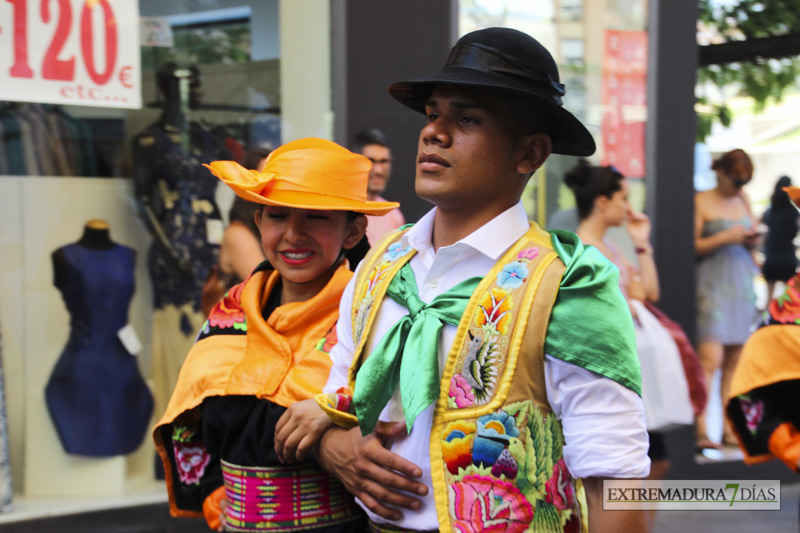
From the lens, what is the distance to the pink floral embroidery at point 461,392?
A: 1826 mm

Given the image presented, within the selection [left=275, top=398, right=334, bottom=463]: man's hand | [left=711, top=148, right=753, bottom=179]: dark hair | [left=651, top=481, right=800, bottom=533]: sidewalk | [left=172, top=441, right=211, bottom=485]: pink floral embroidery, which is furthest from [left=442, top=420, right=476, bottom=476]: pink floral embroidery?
[left=711, top=148, right=753, bottom=179]: dark hair

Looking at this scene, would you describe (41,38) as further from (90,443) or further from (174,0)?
(90,443)

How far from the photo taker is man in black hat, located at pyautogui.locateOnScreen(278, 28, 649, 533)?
5.71 ft

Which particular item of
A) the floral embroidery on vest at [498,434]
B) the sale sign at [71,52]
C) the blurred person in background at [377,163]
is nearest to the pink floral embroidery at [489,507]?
the floral embroidery on vest at [498,434]

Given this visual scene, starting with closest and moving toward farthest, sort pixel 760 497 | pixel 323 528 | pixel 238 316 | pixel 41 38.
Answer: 1. pixel 323 528
2. pixel 238 316
3. pixel 760 497
4. pixel 41 38

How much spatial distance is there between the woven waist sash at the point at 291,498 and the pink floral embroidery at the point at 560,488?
0.75m

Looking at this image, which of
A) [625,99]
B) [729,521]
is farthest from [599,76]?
[729,521]

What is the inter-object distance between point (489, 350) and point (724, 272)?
5.16 metres

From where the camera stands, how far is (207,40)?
16.6 feet

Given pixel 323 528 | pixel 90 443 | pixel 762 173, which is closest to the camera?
pixel 323 528

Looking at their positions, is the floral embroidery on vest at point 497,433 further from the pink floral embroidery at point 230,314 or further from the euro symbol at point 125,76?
the euro symbol at point 125,76

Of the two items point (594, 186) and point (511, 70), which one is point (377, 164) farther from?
point (511, 70)

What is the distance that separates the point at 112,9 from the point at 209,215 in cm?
124

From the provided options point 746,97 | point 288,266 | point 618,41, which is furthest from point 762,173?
point 288,266
